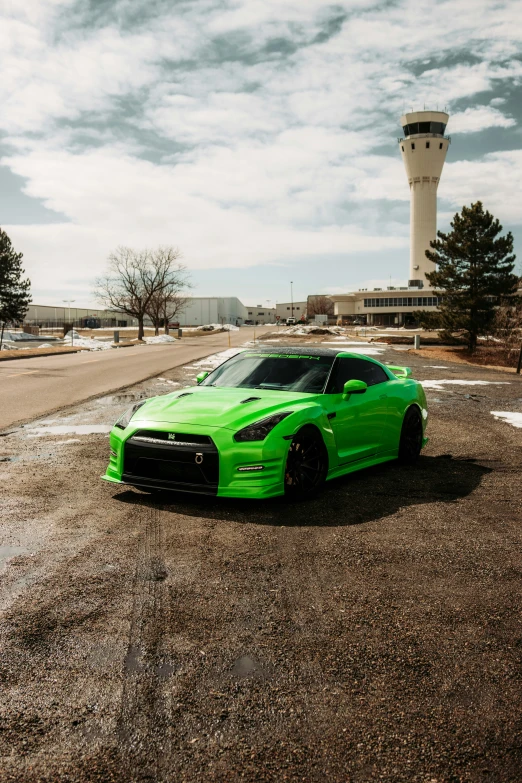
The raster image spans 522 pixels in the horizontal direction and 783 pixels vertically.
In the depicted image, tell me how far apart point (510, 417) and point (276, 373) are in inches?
273

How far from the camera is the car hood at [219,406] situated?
20.1 ft

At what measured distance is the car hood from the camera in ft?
20.1

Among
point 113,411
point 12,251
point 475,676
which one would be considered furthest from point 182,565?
point 12,251

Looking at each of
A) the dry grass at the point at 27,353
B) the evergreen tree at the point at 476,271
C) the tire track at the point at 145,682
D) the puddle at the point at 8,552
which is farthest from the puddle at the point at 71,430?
the evergreen tree at the point at 476,271

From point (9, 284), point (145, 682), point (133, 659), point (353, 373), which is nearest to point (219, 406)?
point (353, 373)

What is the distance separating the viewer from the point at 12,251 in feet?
206

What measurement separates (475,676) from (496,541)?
7.43 ft

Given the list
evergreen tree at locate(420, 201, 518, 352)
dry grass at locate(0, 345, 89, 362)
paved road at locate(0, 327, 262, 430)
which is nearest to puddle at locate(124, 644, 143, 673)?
paved road at locate(0, 327, 262, 430)

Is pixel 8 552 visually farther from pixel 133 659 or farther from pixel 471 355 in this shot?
pixel 471 355

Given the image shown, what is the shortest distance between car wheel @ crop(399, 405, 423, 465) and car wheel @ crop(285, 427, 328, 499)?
1966 millimetres

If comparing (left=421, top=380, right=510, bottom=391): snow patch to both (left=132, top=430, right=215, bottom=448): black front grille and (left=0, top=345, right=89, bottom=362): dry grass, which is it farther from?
(left=0, top=345, right=89, bottom=362): dry grass

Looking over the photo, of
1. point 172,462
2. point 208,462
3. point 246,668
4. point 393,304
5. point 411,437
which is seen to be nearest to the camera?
point 246,668

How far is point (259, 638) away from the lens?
3.46 meters

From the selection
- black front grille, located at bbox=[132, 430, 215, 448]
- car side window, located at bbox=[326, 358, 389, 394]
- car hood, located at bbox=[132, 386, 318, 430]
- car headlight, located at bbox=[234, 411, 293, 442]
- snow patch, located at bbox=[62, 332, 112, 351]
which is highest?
car side window, located at bbox=[326, 358, 389, 394]
